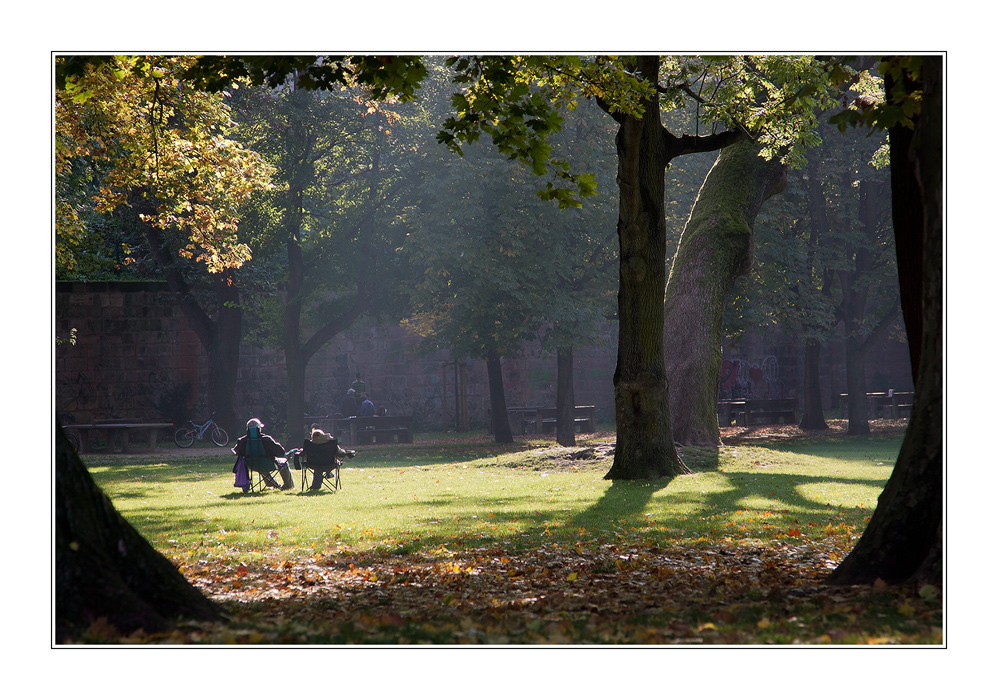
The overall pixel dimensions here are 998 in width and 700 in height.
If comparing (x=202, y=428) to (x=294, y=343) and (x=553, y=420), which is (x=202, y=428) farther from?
(x=553, y=420)

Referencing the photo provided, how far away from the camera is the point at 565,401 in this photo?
2273cm

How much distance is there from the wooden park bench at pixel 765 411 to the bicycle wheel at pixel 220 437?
625 inches

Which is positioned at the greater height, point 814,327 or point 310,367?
point 814,327

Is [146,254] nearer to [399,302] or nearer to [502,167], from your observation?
[399,302]

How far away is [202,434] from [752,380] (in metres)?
20.3

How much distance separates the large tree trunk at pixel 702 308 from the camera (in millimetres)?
15031

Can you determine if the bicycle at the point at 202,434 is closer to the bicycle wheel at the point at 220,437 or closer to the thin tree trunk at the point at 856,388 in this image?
the bicycle wheel at the point at 220,437

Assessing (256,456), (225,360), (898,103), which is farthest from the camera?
(225,360)

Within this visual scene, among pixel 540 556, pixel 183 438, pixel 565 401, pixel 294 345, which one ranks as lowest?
pixel 183 438

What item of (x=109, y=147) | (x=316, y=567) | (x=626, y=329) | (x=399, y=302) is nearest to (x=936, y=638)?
(x=316, y=567)

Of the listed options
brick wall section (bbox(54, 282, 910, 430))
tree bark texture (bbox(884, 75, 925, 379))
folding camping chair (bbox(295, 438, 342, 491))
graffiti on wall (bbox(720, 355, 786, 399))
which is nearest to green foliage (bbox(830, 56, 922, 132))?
tree bark texture (bbox(884, 75, 925, 379))

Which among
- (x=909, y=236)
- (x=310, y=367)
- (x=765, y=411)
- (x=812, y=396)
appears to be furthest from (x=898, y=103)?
(x=310, y=367)

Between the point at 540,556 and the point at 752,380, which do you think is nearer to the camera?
the point at 540,556

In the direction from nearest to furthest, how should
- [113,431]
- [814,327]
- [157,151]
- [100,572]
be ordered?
[100,572] → [157,151] → [113,431] → [814,327]
